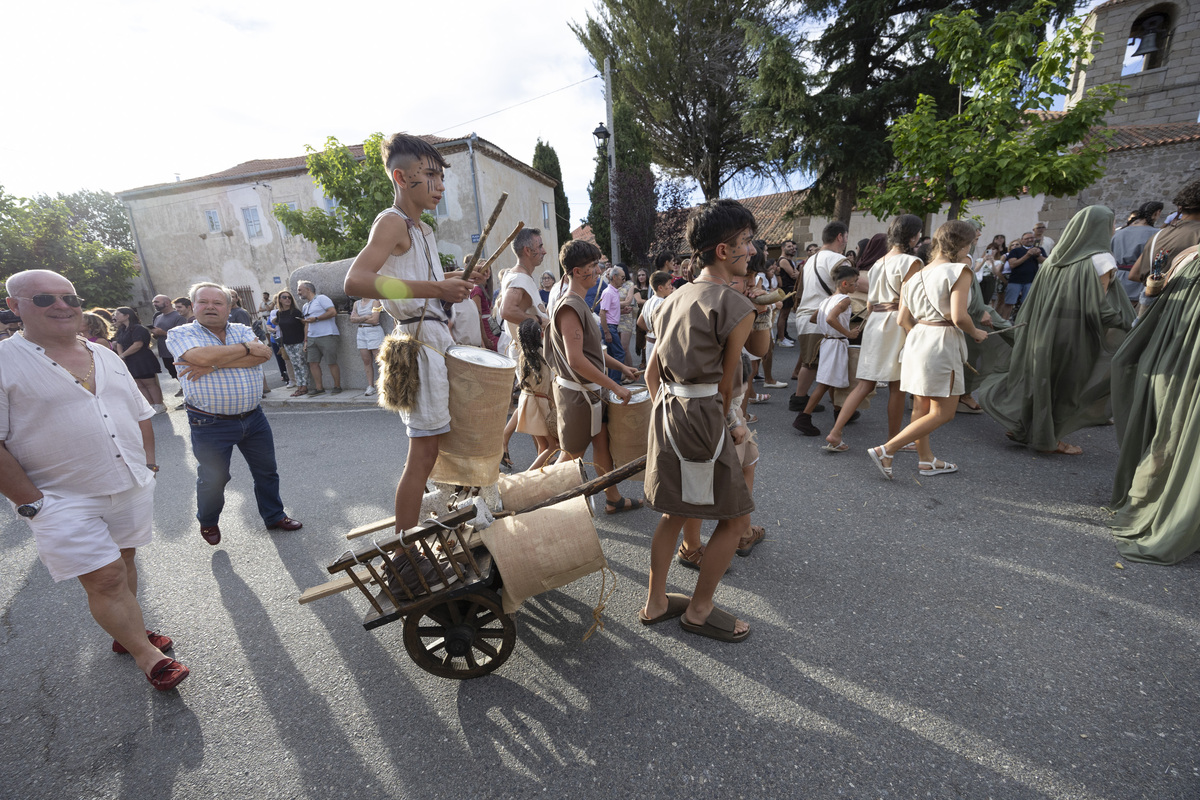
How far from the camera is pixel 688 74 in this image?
73.7 ft

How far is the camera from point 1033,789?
5.35ft

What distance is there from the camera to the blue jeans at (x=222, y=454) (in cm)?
330

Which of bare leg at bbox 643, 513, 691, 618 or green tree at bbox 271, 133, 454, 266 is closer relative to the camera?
bare leg at bbox 643, 513, 691, 618

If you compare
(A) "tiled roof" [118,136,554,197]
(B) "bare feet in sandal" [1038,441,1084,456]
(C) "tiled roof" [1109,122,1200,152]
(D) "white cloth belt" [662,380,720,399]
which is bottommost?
(B) "bare feet in sandal" [1038,441,1084,456]

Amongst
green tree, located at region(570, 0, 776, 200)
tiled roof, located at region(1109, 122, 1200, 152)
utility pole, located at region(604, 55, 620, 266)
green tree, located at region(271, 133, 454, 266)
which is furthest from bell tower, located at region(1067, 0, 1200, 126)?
green tree, located at region(271, 133, 454, 266)

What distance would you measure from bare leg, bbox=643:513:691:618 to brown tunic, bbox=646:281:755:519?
0.16 metres

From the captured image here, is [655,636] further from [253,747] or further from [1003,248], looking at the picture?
[1003,248]

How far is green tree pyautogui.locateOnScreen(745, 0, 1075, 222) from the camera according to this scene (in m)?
15.9

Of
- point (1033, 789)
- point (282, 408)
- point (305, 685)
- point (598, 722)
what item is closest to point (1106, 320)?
point (1033, 789)

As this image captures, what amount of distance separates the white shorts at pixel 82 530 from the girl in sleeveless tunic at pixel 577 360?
2.22 m

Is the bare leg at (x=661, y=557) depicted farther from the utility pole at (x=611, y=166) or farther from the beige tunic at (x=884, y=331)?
the utility pole at (x=611, y=166)

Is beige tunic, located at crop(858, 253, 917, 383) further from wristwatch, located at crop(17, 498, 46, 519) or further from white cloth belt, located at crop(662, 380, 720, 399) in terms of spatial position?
wristwatch, located at crop(17, 498, 46, 519)

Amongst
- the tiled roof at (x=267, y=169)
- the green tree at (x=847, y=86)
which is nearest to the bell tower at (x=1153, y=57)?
the green tree at (x=847, y=86)

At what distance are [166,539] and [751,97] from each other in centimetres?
2021
